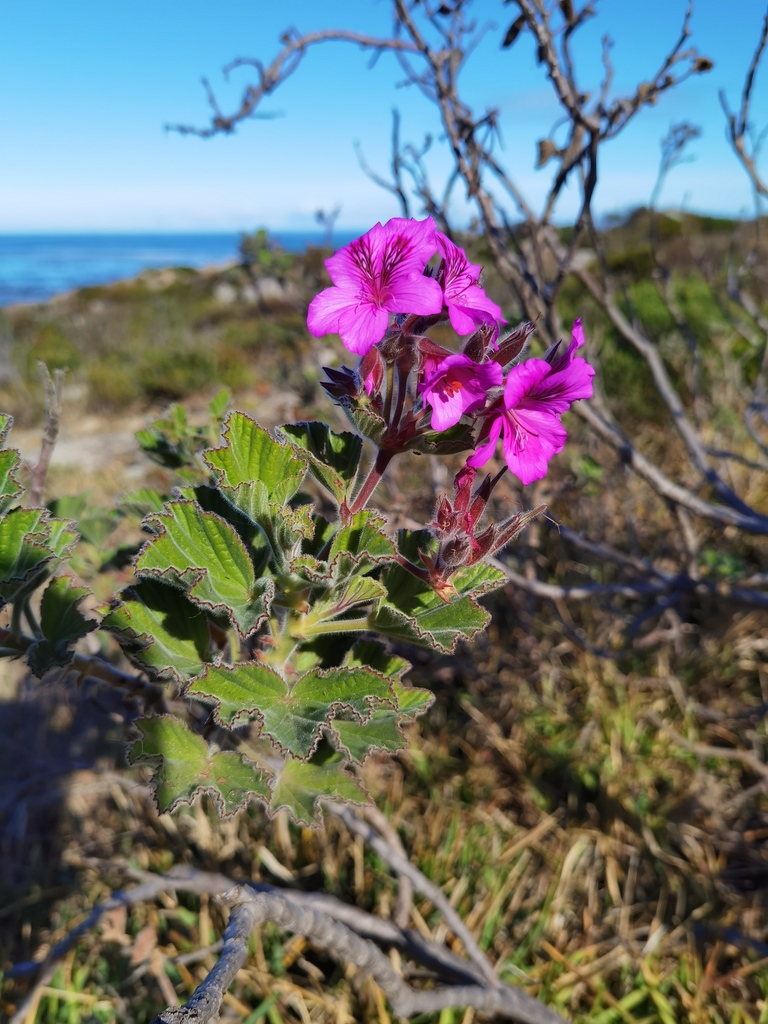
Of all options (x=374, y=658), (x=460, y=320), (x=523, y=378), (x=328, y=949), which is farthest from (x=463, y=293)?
(x=328, y=949)

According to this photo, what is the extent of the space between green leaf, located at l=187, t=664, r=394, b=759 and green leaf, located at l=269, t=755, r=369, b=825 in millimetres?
149

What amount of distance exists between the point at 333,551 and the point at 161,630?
320 mm

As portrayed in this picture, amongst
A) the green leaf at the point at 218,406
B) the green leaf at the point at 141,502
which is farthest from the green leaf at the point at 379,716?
the green leaf at the point at 218,406

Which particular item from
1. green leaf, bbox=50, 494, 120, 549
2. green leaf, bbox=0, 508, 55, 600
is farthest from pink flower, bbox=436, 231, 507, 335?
green leaf, bbox=50, 494, 120, 549

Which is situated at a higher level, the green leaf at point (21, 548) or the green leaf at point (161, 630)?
the green leaf at point (21, 548)

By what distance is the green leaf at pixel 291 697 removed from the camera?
0.89 m

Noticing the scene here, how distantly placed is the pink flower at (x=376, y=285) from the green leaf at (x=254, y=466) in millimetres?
187

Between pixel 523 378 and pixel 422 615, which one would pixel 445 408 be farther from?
pixel 422 615

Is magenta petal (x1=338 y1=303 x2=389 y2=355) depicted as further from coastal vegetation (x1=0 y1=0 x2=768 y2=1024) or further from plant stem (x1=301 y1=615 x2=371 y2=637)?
plant stem (x1=301 y1=615 x2=371 y2=637)

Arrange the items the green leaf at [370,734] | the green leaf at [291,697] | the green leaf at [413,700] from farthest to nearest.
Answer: the green leaf at [413,700]
the green leaf at [370,734]
the green leaf at [291,697]

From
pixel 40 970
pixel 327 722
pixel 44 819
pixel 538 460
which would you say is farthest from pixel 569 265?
pixel 44 819

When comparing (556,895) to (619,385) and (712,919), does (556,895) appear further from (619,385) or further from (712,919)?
(619,385)

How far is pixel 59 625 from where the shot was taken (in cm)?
108

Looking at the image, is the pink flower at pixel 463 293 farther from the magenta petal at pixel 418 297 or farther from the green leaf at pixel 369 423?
the green leaf at pixel 369 423
